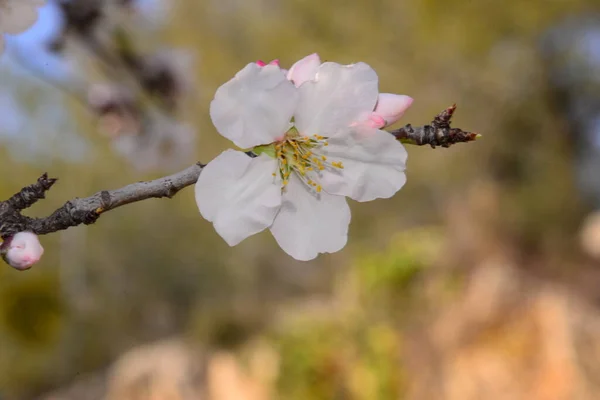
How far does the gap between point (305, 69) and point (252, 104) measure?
0.18ft

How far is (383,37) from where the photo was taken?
12.8 feet

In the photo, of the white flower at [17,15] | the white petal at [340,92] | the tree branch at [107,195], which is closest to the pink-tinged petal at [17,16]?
the white flower at [17,15]

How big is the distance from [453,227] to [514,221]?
509mm

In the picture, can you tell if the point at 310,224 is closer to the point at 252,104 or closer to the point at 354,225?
the point at 252,104

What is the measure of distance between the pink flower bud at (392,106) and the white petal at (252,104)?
68 millimetres

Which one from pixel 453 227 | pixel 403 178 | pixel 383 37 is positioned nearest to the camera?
pixel 403 178

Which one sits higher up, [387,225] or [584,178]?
[387,225]

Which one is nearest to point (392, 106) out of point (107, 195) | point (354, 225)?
point (107, 195)

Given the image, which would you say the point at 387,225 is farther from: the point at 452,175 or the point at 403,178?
the point at 403,178

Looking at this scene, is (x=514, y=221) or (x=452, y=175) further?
(x=452, y=175)

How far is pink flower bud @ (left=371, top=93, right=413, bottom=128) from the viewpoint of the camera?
408 mm

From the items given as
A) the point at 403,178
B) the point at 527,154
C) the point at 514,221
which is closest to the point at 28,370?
the point at 514,221

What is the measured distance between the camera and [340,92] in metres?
0.42

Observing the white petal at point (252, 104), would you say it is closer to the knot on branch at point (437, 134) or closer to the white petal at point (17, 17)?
the knot on branch at point (437, 134)
